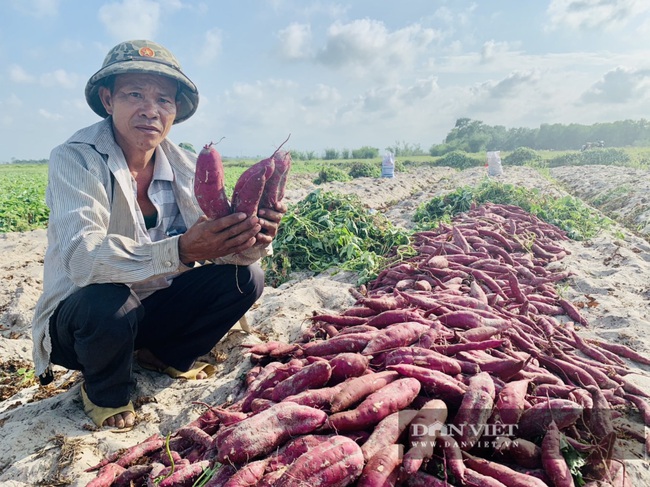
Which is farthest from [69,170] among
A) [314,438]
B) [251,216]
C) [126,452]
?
[314,438]

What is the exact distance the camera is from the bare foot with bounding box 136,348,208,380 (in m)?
3.44

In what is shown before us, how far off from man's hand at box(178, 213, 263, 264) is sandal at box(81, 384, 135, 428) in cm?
110

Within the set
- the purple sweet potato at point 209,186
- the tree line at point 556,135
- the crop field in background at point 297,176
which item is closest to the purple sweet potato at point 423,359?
the purple sweet potato at point 209,186

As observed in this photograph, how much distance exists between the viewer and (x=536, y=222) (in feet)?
26.5

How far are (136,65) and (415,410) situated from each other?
113 inches

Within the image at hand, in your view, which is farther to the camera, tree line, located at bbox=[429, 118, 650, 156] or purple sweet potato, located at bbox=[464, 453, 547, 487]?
tree line, located at bbox=[429, 118, 650, 156]

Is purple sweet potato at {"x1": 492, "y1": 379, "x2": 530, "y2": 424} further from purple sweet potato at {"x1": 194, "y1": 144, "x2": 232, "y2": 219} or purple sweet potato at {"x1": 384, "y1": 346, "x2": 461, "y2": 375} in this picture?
purple sweet potato at {"x1": 194, "y1": 144, "x2": 232, "y2": 219}

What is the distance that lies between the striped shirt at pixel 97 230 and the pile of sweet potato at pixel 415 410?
1.00 metres

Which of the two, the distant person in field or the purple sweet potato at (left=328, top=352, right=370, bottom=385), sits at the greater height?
the distant person in field

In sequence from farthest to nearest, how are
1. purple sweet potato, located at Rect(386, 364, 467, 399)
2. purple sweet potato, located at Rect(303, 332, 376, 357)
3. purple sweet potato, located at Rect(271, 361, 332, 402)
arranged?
1. purple sweet potato, located at Rect(303, 332, 376, 357)
2. purple sweet potato, located at Rect(271, 361, 332, 402)
3. purple sweet potato, located at Rect(386, 364, 467, 399)

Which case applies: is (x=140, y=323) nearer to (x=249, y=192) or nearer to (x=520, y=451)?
(x=249, y=192)

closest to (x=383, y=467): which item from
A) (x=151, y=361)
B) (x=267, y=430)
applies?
(x=267, y=430)

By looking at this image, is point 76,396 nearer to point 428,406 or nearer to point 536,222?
point 428,406

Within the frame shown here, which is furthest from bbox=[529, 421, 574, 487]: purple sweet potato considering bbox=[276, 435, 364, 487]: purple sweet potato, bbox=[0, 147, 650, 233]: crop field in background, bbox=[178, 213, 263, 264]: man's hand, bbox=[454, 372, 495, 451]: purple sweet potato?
bbox=[0, 147, 650, 233]: crop field in background
